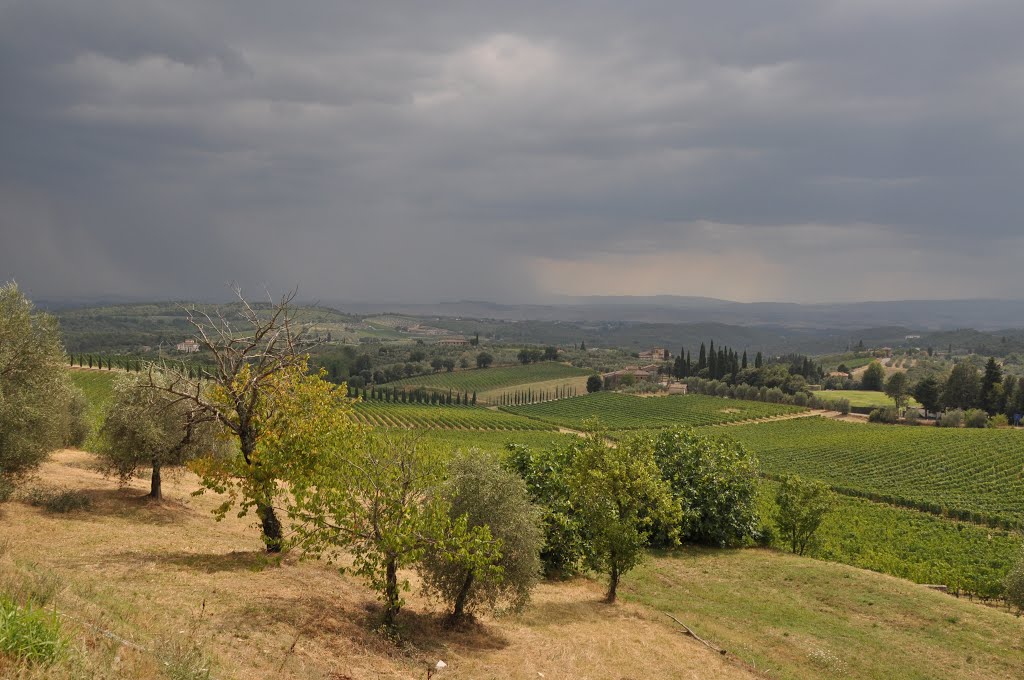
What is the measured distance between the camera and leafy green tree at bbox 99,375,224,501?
24.3 metres

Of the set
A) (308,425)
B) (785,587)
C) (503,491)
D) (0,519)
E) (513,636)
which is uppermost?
(308,425)

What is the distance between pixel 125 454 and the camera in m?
24.5

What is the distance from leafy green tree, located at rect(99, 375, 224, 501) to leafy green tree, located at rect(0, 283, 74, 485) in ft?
6.06

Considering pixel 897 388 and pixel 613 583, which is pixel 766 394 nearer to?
pixel 897 388

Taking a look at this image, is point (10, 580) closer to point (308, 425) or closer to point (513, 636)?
point (308, 425)

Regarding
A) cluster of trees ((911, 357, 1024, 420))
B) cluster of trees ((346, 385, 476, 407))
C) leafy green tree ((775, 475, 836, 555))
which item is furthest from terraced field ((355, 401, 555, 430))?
cluster of trees ((911, 357, 1024, 420))

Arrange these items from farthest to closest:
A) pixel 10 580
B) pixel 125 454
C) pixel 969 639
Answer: pixel 125 454
pixel 969 639
pixel 10 580

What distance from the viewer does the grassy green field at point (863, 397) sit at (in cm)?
14350

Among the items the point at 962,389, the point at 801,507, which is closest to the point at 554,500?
the point at 801,507

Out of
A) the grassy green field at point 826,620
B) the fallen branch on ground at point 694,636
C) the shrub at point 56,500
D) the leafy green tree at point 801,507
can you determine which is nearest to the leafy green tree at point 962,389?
the leafy green tree at point 801,507

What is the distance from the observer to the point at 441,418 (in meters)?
121

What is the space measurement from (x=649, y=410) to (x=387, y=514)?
411 feet

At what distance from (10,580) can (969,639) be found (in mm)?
27471

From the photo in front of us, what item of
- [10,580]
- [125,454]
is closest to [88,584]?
[10,580]
